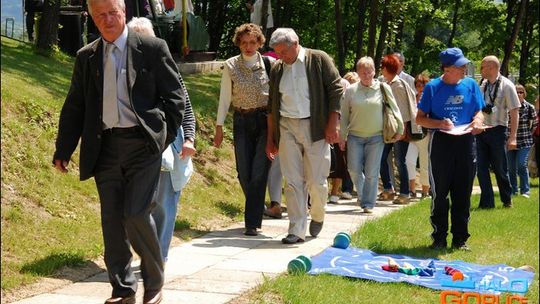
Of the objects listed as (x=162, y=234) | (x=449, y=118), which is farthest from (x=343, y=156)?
(x=162, y=234)

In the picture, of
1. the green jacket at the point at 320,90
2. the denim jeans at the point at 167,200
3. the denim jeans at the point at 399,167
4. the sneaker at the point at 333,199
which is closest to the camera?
the denim jeans at the point at 167,200

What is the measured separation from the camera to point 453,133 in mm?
9703

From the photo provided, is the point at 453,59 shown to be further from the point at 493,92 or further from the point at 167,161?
the point at 493,92

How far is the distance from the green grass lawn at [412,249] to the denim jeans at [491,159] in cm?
22

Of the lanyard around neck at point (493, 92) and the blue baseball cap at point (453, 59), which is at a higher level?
the blue baseball cap at point (453, 59)

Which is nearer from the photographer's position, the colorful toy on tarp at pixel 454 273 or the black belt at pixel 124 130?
the black belt at pixel 124 130

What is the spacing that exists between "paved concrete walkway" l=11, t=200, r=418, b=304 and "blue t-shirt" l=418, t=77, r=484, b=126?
164 centimetres

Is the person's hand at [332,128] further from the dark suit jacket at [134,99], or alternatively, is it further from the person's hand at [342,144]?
the dark suit jacket at [134,99]

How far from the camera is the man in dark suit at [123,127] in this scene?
6.56m

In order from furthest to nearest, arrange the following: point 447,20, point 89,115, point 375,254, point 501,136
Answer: point 447,20 < point 501,136 < point 375,254 < point 89,115

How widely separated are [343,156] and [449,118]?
181 inches

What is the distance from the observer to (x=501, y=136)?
549 inches

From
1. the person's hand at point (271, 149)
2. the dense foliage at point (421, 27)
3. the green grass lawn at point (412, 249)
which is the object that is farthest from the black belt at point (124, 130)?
the dense foliage at point (421, 27)

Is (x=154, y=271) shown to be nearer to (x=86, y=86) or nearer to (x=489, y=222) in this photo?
(x=86, y=86)
